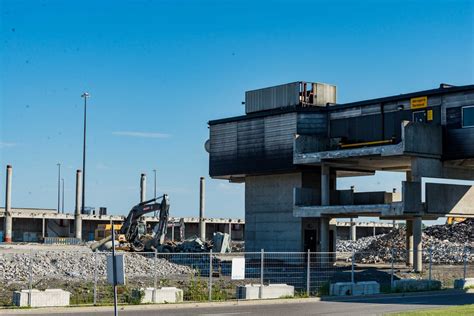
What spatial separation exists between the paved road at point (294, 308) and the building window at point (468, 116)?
1614 centimetres

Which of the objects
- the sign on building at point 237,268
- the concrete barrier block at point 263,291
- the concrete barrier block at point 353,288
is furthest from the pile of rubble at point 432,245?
the sign on building at point 237,268

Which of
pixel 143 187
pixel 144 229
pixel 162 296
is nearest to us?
pixel 162 296

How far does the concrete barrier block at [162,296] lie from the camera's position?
1106 inches

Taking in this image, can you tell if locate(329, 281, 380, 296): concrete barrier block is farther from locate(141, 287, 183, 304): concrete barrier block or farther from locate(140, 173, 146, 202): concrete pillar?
locate(140, 173, 146, 202): concrete pillar

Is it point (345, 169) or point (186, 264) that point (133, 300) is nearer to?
point (186, 264)

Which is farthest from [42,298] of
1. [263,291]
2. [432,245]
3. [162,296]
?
[432,245]

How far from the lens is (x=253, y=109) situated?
189 feet

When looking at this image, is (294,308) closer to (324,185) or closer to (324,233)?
(324,185)

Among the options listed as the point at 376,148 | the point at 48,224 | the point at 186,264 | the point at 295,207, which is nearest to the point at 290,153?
the point at 295,207

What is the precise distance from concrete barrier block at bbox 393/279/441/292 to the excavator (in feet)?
73.2

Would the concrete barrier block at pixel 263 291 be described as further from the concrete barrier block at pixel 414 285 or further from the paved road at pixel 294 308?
the concrete barrier block at pixel 414 285

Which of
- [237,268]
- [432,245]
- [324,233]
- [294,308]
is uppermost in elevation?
[324,233]

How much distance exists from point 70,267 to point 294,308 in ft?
56.5

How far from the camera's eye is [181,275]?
40781 millimetres
